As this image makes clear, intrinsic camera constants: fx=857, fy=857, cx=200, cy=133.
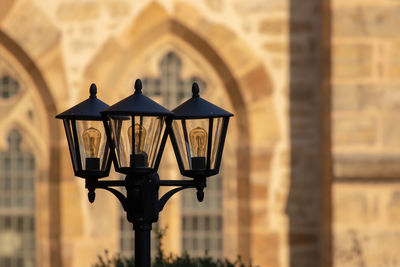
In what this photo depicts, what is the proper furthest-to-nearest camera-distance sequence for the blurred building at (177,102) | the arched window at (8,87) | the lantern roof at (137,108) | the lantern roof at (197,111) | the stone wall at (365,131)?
the arched window at (8,87) → the blurred building at (177,102) → the stone wall at (365,131) → the lantern roof at (197,111) → the lantern roof at (137,108)

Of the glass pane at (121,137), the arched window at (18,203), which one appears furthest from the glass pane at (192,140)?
the arched window at (18,203)

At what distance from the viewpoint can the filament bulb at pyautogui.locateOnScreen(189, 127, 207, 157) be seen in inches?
143

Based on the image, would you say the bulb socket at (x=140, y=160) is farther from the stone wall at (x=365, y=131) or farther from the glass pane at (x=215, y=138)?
the stone wall at (x=365, y=131)

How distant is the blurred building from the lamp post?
3.22 metres

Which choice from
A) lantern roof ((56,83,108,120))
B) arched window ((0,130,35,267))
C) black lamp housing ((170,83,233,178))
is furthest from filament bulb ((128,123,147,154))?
arched window ((0,130,35,267))

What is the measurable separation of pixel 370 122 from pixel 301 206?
3.05 feet

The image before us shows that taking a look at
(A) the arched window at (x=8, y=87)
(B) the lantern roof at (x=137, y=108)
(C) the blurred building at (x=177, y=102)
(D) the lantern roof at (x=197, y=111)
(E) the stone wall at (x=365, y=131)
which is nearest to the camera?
(B) the lantern roof at (x=137, y=108)

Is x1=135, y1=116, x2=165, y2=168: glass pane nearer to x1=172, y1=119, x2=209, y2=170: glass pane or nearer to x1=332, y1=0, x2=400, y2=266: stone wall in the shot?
x1=172, y1=119, x2=209, y2=170: glass pane

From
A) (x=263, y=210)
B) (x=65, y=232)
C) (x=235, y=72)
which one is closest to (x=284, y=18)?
(x=235, y=72)

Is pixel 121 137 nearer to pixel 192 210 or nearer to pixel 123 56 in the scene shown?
pixel 123 56

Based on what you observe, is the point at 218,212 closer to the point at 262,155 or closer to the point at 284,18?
the point at 262,155

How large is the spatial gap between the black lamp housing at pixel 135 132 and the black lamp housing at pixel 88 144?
228 millimetres

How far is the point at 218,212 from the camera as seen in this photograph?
23.7 feet

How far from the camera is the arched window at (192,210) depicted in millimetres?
7199
